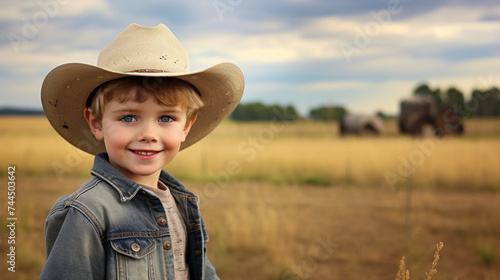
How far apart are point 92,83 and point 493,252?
5038 millimetres

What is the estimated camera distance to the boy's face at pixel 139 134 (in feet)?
4.83

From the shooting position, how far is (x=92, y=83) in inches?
60.8

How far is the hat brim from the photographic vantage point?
1.51 metres

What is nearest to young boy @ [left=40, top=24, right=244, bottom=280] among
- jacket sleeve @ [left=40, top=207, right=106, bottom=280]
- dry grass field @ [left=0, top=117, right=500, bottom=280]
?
jacket sleeve @ [left=40, top=207, right=106, bottom=280]

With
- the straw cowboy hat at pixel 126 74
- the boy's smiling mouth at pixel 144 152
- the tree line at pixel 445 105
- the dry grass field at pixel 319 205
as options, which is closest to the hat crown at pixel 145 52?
the straw cowboy hat at pixel 126 74

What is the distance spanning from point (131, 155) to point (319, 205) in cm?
595

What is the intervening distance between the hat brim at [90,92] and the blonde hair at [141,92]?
0.02m

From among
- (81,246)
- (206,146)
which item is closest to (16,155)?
(206,146)

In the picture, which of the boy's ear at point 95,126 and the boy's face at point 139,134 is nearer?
the boy's face at point 139,134

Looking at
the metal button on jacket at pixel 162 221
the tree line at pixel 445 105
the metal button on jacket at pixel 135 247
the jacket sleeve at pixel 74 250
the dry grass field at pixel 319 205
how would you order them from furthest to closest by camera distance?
1. the tree line at pixel 445 105
2. the dry grass field at pixel 319 205
3. the metal button on jacket at pixel 162 221
4. the metal button on jacket at pixel 135 247
5. the jacket sleeve at pixel 74 250

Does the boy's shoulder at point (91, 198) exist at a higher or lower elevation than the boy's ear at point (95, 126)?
lower

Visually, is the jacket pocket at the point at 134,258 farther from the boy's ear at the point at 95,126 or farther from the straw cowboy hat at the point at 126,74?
the straw cowboy hat at the point at 126,74

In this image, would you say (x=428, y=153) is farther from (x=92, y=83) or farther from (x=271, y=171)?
(x=92, y=83)

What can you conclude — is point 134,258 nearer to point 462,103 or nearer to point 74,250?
point 74,250
